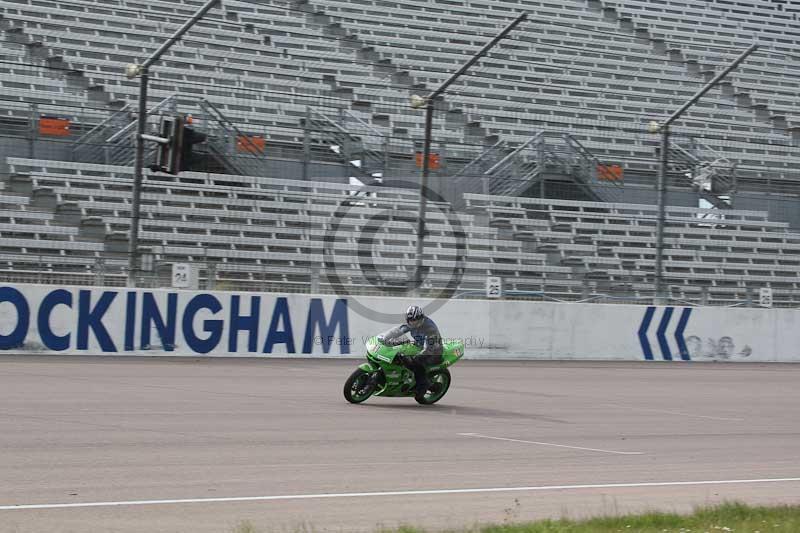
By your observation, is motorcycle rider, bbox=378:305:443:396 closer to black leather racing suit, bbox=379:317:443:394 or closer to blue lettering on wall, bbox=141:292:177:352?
black leather racing suit, bbox=379:317:443:394

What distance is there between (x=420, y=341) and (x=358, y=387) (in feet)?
3.33

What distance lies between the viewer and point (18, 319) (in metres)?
19.7

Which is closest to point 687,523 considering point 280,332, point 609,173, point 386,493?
point 386,493

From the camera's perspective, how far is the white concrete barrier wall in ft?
65.9

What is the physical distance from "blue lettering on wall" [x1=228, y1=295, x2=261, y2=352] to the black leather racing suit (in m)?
7.34

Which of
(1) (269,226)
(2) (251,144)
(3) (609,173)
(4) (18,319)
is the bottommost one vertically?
(4) (18,319)

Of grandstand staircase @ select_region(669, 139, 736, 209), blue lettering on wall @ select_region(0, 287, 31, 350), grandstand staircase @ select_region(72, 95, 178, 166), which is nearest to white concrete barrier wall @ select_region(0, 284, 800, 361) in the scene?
blue lettering on wall @ select_region(0, 287, 31, 350)

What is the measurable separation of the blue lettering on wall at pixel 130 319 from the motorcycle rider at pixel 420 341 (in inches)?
292

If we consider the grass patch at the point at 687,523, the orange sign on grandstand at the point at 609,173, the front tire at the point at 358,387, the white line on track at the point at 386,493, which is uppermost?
the orange sign on grandstand at the point at 609,173

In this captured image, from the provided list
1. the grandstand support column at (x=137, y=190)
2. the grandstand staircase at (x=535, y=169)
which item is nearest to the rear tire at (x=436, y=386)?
the grandstand support column at (x=137, y=190)

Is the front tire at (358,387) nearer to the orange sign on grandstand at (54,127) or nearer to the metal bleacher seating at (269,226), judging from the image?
the metal bleacher seating at (269,226)

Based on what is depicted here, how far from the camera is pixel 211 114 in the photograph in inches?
1130

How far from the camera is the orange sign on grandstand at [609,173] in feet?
109

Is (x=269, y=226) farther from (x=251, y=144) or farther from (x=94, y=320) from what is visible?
(x=94, y=320)
